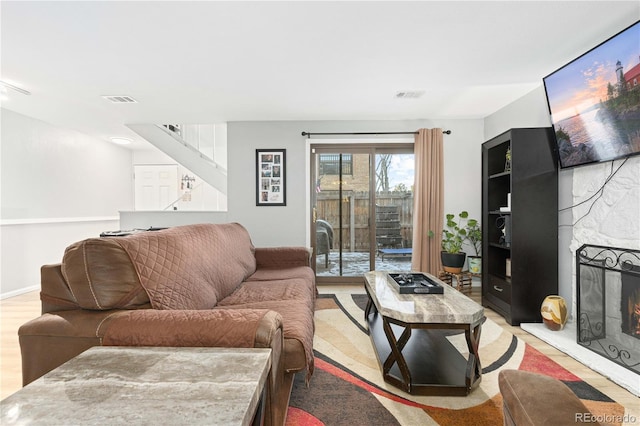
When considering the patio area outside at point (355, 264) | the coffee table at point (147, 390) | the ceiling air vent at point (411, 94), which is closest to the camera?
the coffee table at point (147, 390)

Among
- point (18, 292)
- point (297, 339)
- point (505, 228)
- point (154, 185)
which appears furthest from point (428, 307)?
point (154, 185)

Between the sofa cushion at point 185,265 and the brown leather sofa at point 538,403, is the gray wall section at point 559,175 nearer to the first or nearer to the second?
the brown leather sofa at point 538,403

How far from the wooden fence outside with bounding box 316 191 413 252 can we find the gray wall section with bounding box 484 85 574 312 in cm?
155

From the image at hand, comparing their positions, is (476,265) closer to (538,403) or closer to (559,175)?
(559,175)

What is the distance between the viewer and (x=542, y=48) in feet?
7.71

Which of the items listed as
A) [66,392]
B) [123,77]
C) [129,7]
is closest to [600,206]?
[66,392]

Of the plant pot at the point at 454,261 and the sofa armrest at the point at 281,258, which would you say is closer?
the sofa armrest at the point at 281,258

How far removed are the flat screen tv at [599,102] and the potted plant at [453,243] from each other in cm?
147

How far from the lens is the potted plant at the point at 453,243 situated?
369cm

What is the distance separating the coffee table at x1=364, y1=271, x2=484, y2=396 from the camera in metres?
1.69

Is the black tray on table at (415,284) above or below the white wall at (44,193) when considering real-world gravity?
below

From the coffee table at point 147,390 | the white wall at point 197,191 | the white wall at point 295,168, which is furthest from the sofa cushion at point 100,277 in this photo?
the white wall at point 197,191

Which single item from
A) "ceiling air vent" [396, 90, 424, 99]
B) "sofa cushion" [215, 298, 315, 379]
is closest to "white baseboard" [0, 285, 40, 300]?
"sofa cushion" [215, 298, 315, 379]

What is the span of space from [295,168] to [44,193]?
3.69 metres
